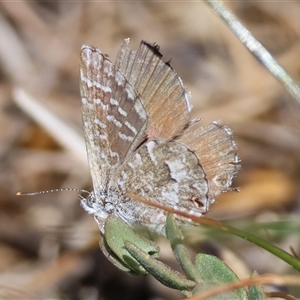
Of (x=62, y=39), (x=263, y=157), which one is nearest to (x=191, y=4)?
(x=62, y=39)

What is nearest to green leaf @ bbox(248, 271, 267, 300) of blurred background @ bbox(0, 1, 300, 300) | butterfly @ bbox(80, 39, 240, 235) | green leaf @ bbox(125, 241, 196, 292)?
green leaf @ bbox(125, 241, 196, 292)

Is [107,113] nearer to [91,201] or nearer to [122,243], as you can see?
[91,201]

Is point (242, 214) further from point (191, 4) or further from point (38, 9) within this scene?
point (38, 9)

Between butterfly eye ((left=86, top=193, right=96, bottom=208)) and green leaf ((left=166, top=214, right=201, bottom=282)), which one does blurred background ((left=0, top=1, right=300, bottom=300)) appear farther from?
green leaf ((left=166, top=214, right=201, bottom=282))

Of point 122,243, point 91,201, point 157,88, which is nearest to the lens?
point 122,243

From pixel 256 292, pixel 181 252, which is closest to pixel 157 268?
pixel 181 252
